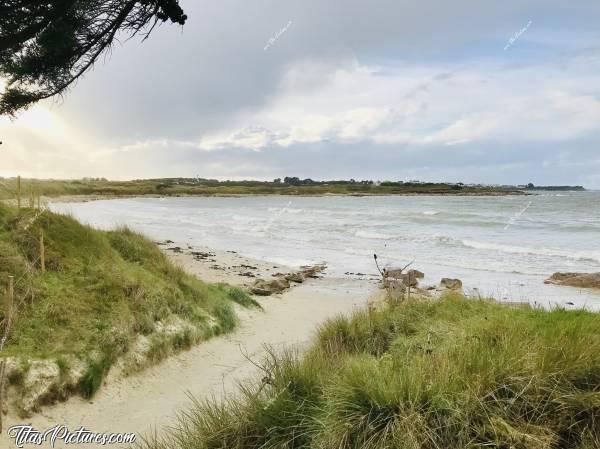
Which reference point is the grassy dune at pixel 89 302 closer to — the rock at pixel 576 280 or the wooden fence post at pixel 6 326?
the wooden fence post at pixel 6 326

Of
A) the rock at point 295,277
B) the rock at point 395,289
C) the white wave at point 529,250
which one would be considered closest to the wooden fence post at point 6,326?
the rock at point 395,289

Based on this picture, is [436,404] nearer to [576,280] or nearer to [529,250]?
[576,280]

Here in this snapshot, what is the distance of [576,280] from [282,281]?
34.6 feet

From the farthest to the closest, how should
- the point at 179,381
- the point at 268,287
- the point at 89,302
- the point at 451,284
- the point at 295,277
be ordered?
the point at 295,277
the point at 451,284
the point at 268,287
the point at 89,302
the point at 179,381

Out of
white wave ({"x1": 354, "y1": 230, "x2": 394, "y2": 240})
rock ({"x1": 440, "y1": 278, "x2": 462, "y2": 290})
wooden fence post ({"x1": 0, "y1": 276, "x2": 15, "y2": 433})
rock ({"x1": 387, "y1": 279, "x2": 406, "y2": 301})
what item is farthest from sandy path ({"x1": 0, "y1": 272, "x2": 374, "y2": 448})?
white wave ({"x1": 354, "y1": 230, "x2": 394, "y2": 240})

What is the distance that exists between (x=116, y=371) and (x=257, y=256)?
17.9 m

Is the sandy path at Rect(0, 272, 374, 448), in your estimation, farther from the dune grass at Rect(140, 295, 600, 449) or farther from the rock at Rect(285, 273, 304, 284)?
the rock at Rect(285, 273, 304, 284)

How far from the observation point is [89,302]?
26.6 feet

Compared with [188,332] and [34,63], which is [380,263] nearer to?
[188,332]

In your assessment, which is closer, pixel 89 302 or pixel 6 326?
pixel 6 326

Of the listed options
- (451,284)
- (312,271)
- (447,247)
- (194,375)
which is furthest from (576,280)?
(194,375)

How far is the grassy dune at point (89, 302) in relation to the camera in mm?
6809

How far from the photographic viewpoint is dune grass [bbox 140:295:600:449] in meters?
3.64

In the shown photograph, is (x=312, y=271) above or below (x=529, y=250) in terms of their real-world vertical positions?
below
